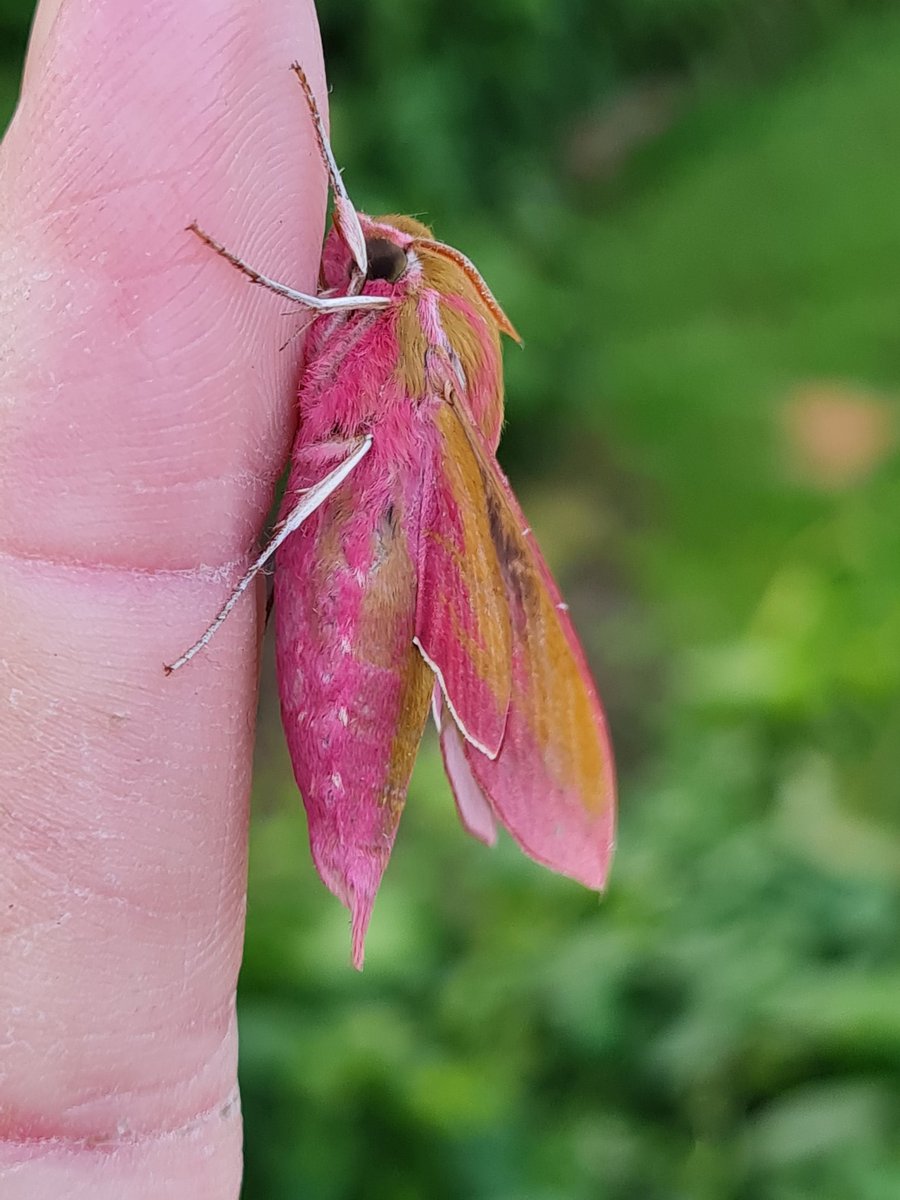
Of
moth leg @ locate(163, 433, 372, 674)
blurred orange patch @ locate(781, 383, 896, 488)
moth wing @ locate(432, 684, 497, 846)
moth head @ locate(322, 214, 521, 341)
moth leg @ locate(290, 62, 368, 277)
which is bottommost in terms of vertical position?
blurred orange patch @ locate(781, 383, 896, 488)

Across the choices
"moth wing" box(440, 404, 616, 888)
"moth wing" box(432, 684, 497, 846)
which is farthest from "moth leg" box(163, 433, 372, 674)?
"moth wing" box(432, 684, 497, 846)

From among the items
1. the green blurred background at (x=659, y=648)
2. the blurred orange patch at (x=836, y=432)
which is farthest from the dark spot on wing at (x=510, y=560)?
the blurred orange patch at (x=836, y=432)

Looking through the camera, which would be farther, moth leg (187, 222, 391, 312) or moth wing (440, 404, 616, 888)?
moth wing (440, 404, 616, 888)

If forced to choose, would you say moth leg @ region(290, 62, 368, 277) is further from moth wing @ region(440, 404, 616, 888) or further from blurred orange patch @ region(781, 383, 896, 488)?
blurred orange patch @ region(781, 383, 896, 488)

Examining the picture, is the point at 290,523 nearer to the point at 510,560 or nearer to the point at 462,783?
the point at 510,560

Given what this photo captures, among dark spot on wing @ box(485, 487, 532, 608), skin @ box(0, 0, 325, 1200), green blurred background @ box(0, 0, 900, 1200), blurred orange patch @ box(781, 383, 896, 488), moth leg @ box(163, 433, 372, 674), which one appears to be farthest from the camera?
blurred orange patch @ box(781, 383, 896, 488)

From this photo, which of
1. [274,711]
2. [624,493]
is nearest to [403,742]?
[274,711]

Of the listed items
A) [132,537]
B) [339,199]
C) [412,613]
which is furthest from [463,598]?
[339,199]

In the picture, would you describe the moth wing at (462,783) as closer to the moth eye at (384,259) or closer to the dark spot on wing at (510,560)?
the dark spot on wing at (510,560)
